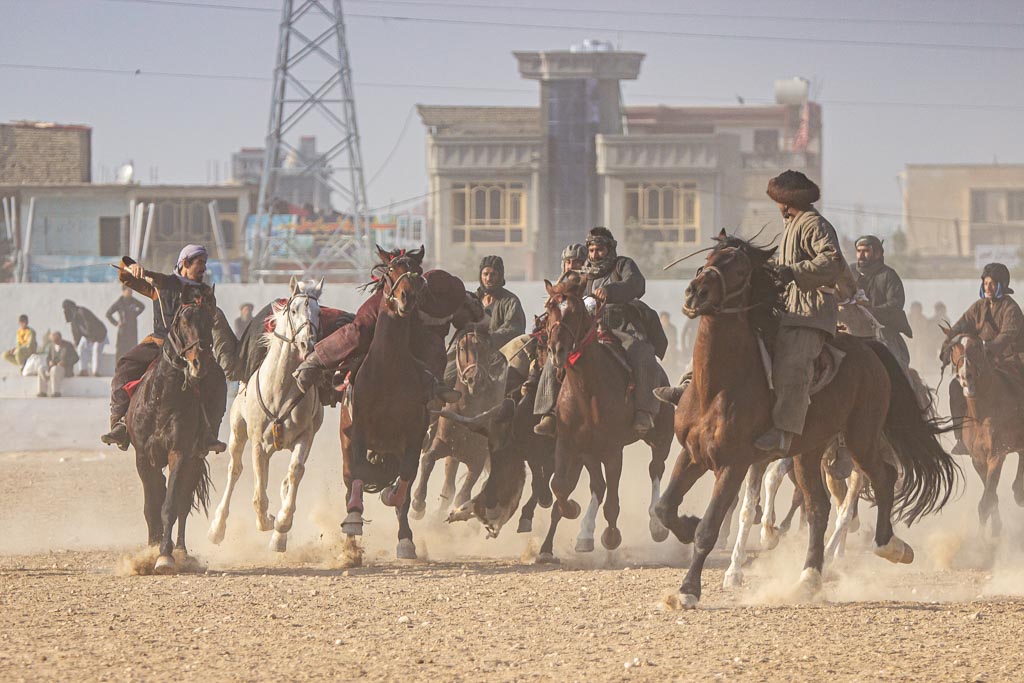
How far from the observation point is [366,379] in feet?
38.6

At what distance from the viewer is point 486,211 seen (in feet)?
185

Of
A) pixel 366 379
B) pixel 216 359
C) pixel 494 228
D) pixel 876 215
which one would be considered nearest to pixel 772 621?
pixel 366 379

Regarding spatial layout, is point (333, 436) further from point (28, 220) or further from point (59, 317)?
point (28, 220)

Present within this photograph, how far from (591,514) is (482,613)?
2886mm

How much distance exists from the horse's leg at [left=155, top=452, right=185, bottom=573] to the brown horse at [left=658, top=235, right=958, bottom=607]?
386 cm

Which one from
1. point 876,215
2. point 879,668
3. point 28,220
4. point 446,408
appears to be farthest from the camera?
point 876,215

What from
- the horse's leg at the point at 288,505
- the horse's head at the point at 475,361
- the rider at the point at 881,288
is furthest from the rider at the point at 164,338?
the rider at the point at 881,288

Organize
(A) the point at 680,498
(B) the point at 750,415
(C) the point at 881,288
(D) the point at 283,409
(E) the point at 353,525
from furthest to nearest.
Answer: (C) the point at 881,288 → (D) the point at 283,409 → (E) the point at 353,525 → (A) the point at 680,498 → (B) the point at 750,415

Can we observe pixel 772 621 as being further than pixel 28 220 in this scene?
No

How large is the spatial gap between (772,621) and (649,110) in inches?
2427

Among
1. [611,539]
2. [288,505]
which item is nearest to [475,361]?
[288,505]

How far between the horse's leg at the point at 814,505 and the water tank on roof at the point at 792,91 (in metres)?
59.8

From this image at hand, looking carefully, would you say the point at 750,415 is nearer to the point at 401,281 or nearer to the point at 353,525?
the point at 401,281

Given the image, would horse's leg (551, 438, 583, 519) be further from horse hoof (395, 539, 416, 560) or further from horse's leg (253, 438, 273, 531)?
horse's leg (253, 438, 273, 531)
